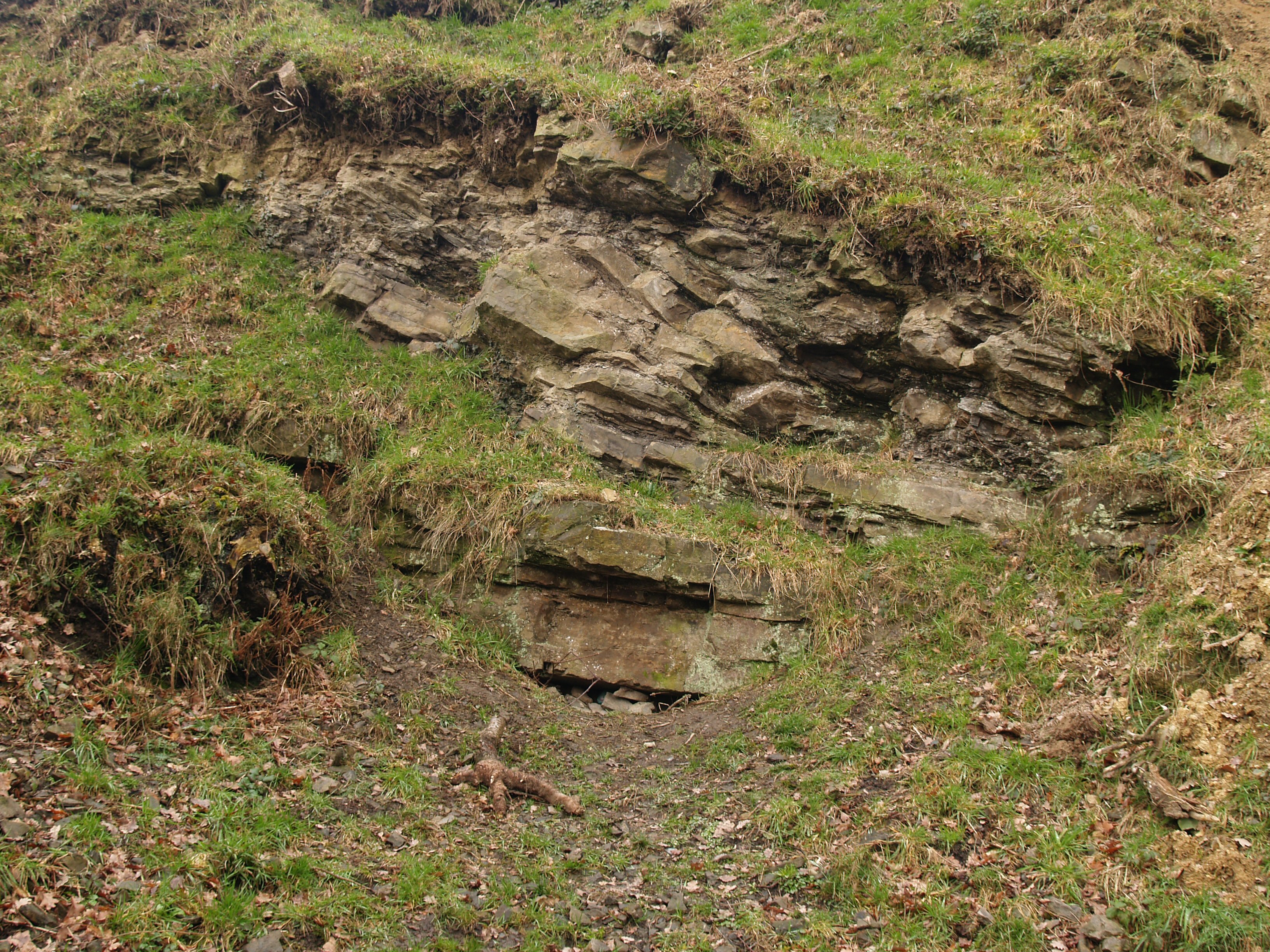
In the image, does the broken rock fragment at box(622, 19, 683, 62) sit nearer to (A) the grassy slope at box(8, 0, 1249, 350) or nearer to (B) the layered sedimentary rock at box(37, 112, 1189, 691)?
(A) the grassy slope at box(8, 0, 1249, 350)

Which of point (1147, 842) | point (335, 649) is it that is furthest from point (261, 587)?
point (1147, 842)

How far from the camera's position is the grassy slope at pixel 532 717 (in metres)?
3.99

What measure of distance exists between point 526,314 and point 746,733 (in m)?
5.28

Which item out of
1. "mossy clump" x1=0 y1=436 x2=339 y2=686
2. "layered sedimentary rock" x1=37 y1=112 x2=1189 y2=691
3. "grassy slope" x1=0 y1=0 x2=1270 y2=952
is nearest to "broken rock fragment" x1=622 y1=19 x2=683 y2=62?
"layered sedimentary rock" x1=37 y1=112 x2=1189 y2=691

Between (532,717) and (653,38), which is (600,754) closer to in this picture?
(532,717)

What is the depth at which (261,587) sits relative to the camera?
5.91 meters

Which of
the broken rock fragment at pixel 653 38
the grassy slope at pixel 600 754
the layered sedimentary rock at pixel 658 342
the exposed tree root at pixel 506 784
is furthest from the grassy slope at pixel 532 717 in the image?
the broken rock fragment at pixel 653 38

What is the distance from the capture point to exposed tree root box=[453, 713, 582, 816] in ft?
17.1

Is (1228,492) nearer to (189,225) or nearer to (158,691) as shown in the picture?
(158,691)

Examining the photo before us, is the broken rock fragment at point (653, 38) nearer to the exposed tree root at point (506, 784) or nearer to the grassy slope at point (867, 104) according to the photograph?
the grassy slope at point (867, 104)

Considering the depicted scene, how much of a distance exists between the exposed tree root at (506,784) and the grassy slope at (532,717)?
190 mm

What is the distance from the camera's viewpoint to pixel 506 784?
531 centimetres

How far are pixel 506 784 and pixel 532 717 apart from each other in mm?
969

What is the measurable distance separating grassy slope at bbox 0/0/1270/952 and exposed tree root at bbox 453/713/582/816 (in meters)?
0.19
